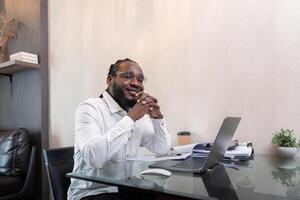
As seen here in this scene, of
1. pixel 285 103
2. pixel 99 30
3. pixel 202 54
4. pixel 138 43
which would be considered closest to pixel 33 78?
pixel 99 30

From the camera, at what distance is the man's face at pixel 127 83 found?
5.30 ft

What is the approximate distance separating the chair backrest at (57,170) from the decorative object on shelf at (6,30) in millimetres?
2098

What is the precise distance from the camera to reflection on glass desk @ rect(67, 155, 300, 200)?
0.84m

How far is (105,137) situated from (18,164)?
162cm

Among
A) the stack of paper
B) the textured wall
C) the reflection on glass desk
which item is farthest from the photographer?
the textured wall

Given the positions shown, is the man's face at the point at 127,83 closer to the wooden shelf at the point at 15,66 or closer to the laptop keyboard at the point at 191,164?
the laptop keyboard at the point at 191,164

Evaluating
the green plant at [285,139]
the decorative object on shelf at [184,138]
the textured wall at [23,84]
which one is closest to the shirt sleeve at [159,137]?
the decorative object on shelf at [184,138]

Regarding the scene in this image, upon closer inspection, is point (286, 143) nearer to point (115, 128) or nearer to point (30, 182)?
point (115, 128)

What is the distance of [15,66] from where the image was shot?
281 cm

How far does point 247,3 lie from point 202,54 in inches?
16.1

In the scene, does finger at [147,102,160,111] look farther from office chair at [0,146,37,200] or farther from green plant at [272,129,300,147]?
office chair at [0,146,37,200]

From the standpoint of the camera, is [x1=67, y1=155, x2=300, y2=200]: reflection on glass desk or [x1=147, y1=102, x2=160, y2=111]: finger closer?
[x1=67, y1=155, x2=300, y2=200]: reflection on glass desk

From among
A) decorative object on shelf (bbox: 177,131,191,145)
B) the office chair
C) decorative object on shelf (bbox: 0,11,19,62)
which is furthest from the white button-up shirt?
decorative object on shelf (bbox: 0,11,19,62)

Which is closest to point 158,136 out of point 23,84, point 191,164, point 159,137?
point 159,137
